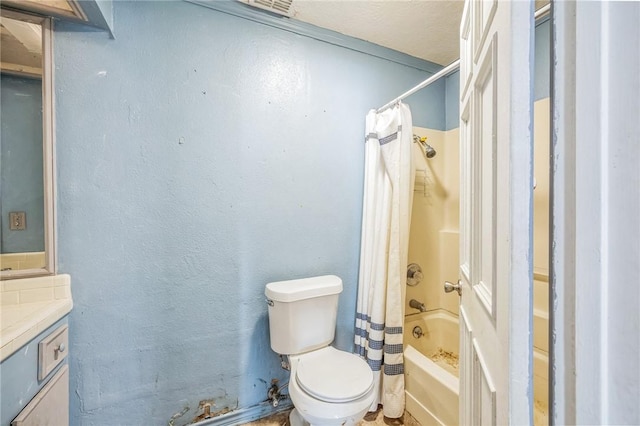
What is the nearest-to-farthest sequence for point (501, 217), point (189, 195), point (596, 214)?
point (596, 214) < point (501, 217) < point (189, 195)

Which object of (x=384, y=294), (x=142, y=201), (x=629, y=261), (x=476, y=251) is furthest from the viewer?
(x=384, y=294)

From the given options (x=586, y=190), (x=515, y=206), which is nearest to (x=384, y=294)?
(x=515, y=206)

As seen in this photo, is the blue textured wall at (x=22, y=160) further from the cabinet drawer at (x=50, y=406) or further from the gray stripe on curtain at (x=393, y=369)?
the gray stripe on curtain at (x=393, y=369)

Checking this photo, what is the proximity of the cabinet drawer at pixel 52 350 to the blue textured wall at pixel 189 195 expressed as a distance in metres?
0.09

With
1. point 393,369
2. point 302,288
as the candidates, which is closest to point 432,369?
point 393,369

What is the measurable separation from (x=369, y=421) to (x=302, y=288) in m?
0.86

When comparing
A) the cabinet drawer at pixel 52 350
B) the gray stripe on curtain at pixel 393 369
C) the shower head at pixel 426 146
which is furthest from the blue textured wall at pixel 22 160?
the shower head at pixel 426 146

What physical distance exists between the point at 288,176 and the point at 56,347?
1.22 metres

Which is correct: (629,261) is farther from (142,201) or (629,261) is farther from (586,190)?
(142,201)

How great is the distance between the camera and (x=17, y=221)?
1.05 metres

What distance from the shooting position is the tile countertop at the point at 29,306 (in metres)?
0.81

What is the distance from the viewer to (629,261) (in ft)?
0.94

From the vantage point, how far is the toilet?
3.58 feet

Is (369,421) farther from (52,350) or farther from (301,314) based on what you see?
(52,350)
